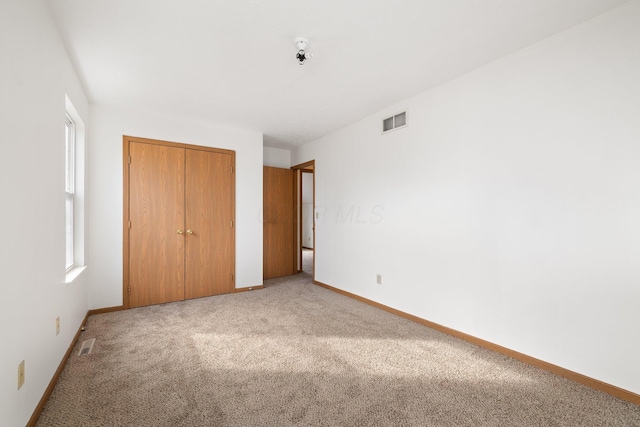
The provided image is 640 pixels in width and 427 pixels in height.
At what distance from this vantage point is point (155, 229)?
3.81 metres

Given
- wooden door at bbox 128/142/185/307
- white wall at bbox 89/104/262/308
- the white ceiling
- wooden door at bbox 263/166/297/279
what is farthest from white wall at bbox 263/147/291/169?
the white ceiling

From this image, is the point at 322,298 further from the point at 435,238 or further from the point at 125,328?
the point at 125,328

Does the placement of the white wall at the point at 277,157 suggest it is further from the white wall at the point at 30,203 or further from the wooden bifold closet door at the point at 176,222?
the white wall at the point at 30,203

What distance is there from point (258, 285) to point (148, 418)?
2993mm

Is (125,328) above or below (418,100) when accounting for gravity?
below

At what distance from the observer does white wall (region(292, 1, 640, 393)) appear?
6.18 ft

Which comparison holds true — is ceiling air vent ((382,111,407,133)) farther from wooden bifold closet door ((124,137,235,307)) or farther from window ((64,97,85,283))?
window ((64,97,85,283))

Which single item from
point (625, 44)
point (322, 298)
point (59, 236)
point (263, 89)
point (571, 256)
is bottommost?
point (322, 298)

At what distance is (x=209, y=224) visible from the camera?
4211 mm

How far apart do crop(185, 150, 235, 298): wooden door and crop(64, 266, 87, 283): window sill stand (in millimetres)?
1234

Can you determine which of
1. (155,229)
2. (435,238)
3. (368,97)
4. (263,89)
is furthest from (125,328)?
(368,97)

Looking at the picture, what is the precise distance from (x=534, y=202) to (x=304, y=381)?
7.67ft

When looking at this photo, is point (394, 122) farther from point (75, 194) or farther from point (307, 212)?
point (307, 212)

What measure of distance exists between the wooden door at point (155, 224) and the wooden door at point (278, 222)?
1717mm
